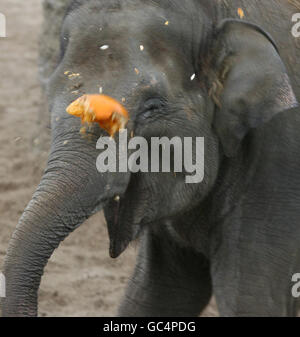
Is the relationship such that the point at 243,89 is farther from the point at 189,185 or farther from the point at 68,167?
the point at 68,167

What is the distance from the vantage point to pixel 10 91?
24.8 ft

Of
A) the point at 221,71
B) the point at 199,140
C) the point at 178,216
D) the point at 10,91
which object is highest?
the point at 10,91

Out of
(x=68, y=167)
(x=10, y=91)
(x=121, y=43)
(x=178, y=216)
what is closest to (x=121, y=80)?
(x=121, y=43)

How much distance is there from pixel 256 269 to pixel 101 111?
935 mm

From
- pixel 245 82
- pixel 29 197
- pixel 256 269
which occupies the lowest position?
pixel 256 269

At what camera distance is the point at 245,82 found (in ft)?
10.3

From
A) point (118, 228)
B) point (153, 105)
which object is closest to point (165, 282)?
point (118, 228)

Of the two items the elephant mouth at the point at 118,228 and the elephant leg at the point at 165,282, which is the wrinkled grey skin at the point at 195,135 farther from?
the elephant leg at the point at 165,282

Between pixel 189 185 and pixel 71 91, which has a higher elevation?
pixel 71 91

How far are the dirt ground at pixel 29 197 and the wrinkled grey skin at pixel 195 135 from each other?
606 mm

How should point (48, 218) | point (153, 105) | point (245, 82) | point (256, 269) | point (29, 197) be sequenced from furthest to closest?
point (29, 197)
point (256, 269)
point (245, 82)
point (153, 105)
point (48, 218)

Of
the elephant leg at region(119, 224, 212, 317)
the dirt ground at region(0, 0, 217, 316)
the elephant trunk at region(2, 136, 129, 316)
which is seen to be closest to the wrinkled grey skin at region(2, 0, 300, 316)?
the elephant trunk at region(2, 136, 129, 316)

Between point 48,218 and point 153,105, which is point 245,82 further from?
point 48,218

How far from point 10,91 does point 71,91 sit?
15.4 ft
